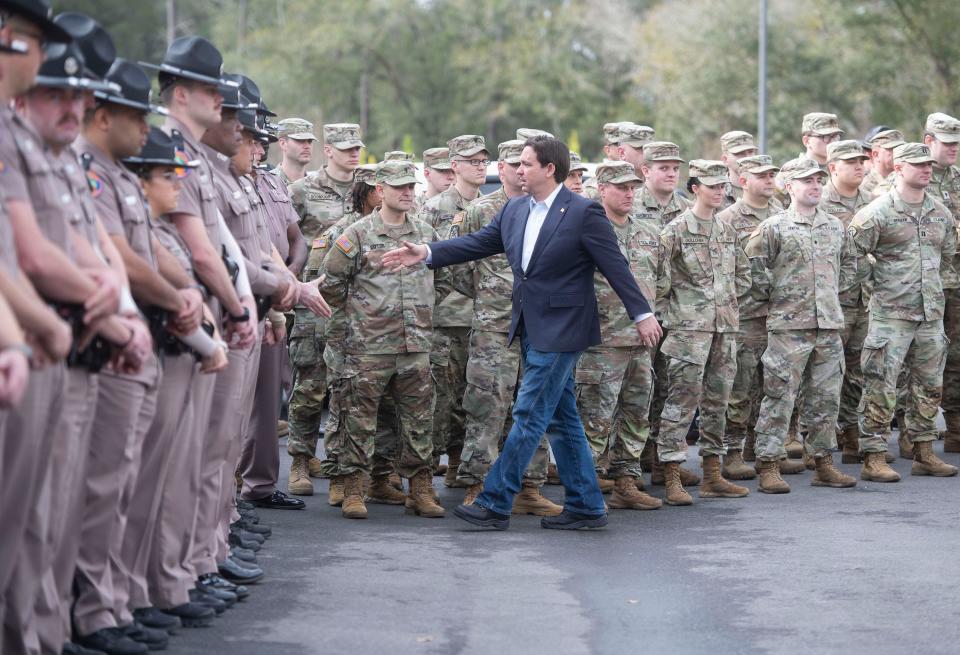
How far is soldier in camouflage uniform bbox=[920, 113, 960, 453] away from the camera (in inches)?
483

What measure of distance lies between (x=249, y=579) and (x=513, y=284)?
113 inches

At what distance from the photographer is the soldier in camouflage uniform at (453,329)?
1062 cm

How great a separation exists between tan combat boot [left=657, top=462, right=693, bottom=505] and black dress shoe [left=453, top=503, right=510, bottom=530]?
1515mm

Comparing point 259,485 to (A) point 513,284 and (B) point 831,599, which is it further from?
(B) point 831,599

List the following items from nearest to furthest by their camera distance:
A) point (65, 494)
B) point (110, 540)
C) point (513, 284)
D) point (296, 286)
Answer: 1. point (65, 494)
2. point (110, 540)
3. point (296, 286)
4. point (513, 284)

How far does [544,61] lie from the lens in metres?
52.2

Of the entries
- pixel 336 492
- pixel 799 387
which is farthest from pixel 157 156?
pixel 799 387

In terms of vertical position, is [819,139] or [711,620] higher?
[819,139]

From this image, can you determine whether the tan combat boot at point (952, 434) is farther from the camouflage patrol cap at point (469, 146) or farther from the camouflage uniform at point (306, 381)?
the camouflage uniform at point (306, 381)

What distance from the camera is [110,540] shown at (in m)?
6.11

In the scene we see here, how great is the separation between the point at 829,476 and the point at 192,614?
5.56 metres

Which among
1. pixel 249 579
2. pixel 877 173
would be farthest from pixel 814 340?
pixel 249 579

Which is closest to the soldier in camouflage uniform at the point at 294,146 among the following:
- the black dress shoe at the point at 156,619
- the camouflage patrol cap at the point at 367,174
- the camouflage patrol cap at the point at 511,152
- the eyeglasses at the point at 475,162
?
the eyeglasses at the point at 475,162

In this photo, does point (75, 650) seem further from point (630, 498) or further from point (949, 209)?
point (949, 209)
